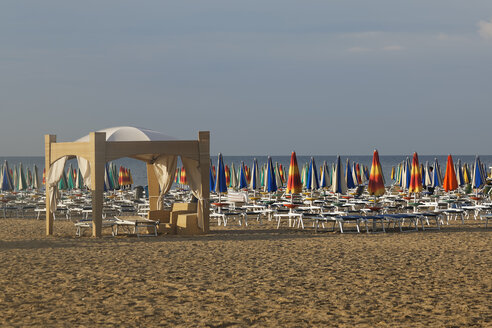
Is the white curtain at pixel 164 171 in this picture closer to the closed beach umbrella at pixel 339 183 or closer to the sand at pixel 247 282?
the sand at pixel 247 282

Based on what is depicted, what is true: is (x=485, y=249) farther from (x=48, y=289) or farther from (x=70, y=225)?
(x=70, y=225)

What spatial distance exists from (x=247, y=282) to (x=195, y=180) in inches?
282

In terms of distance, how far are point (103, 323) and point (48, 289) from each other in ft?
6.15

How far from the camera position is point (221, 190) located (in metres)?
17.2

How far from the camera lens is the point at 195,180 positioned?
48.7 ft

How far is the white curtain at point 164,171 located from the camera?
663 inches

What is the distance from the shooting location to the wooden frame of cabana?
43.8ft

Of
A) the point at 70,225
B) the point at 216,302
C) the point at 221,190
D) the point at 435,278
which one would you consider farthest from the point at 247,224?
the point at 216,302

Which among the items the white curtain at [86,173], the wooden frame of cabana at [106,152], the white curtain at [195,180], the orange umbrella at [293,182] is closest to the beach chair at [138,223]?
the wooden frame of cabana at [106,152]

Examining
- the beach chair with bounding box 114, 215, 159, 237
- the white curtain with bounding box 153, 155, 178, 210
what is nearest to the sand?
the beach chair with bounding box 114, 215, 159, 237

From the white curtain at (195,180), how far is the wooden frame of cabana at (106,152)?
2.0 inches

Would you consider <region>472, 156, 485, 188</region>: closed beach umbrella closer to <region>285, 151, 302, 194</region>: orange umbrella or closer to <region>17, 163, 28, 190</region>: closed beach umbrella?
<region>285, 151, 302, 194</region>: orange umbrella

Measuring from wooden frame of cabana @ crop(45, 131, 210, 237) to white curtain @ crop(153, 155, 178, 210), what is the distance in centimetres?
241

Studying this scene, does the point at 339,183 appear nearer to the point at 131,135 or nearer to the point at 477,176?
the point at 477,176
